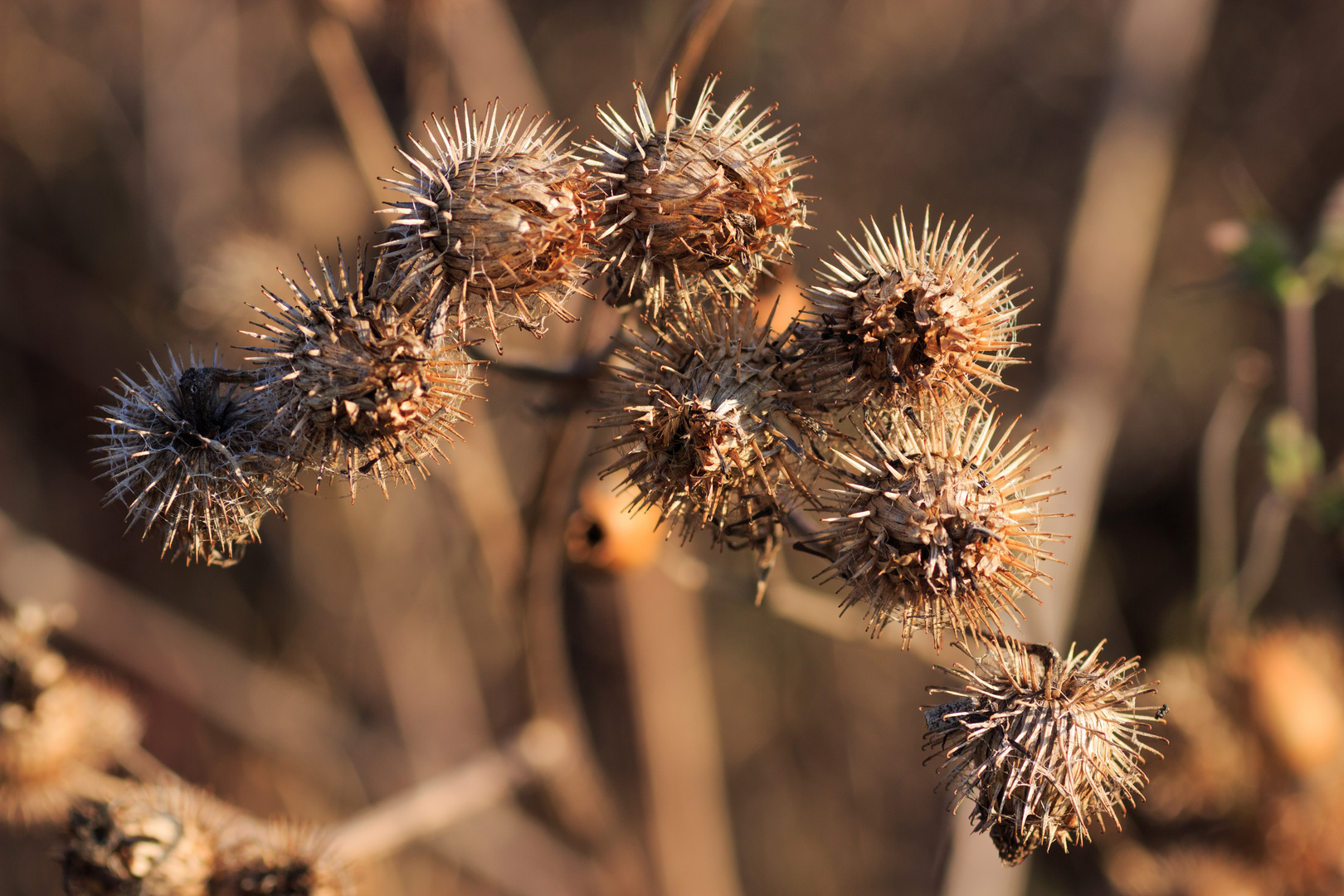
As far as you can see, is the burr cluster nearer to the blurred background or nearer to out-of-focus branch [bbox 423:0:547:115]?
the blurred background

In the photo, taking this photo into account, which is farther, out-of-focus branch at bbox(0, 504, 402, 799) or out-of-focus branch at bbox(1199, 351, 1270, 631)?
out-of-focus branch at bbox(0, 504, 402, 799)

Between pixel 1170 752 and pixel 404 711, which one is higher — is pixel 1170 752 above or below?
above

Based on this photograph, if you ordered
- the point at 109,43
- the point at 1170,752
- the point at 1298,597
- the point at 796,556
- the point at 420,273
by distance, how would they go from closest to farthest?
the point at 420,273 → the point at 1170,752 → the point at 1298,597 → the point at 796,556 → the point at 109,43

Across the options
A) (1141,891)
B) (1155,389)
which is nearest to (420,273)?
(1141,891)

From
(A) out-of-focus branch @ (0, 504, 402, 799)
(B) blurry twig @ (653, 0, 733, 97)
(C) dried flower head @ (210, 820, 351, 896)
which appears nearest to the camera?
(C) dried flower head @ (210, 820, 351, 896)

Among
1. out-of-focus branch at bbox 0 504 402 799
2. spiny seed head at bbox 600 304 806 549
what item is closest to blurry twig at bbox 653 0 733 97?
spiny seed head at bbox 600 304 806 549

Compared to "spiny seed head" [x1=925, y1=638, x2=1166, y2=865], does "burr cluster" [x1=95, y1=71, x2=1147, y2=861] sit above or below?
above

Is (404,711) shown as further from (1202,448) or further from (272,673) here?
(1202,448)

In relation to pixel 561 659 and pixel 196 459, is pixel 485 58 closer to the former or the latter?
pixel 561 659
